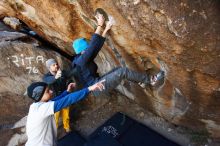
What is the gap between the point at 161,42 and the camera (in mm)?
4555

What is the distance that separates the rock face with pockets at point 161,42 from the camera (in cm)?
408

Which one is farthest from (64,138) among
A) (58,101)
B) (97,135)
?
(58,101)

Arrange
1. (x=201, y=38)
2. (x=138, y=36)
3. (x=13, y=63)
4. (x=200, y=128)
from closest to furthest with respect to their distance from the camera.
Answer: (x=201, y=38) → (x=138, y=36) → (x=200, y=128) → (x=13, y=63)

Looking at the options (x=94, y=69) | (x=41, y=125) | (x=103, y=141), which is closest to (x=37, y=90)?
(x=41, y=125)

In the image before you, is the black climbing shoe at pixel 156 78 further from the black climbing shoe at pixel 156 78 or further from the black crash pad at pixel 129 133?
the black crash pad at pixel 129 133

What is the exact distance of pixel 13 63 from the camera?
723 centimetres

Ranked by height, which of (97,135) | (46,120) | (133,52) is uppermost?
(133,52)

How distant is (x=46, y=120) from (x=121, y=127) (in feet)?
8.16

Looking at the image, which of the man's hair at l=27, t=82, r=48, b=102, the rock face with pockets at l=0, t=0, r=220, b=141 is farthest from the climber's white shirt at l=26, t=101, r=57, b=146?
the rock face with pockets at l=0, t=0, r=220, b=141

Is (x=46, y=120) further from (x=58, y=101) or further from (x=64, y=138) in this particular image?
(x=64, y=138)

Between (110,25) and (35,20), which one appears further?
(35,20)

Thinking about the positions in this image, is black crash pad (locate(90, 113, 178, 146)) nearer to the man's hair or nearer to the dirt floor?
the dirt floor

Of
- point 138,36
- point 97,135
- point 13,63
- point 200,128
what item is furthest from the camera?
point 13,63

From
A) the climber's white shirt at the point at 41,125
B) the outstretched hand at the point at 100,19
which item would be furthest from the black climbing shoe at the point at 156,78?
the climber's white shirt at the point at 41,125
